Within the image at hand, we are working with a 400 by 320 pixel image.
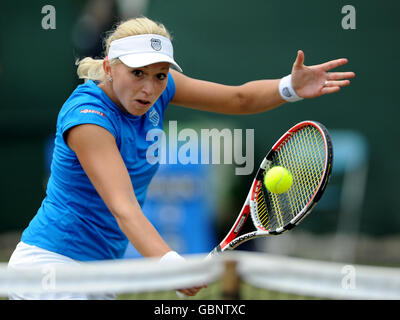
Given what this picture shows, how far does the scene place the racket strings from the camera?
2.93 meters

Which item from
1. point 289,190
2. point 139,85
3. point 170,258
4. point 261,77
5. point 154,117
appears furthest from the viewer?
point 261,77

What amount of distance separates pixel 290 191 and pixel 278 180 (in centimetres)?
12

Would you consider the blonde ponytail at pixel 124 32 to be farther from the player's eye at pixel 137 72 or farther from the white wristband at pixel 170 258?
the white wristband at pixel 170 258

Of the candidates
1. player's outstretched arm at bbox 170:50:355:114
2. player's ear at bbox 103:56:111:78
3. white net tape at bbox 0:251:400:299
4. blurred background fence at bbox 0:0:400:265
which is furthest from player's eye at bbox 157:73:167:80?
blurred background fence at bbox 0:0:400:265

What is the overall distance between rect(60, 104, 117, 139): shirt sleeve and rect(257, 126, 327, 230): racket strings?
2.70 ft

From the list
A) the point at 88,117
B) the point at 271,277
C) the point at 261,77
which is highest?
the point at 261,77

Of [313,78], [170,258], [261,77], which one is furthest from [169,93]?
[261,77]

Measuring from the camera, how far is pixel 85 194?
2758 mm

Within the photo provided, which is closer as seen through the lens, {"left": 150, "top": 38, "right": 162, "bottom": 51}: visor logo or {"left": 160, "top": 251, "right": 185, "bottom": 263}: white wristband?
{"left": 160, "top": 251, "right": 185, "bottom": 263}: white wristband

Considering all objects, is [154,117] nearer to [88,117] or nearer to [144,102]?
[144,102]

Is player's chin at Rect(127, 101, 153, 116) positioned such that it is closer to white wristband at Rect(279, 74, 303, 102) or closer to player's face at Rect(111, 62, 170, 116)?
player's face at Rect(111, 62, 170, 116)

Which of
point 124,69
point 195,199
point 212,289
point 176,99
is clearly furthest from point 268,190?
point 195,199
